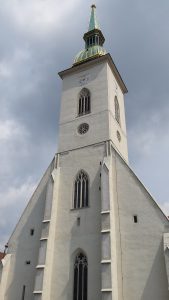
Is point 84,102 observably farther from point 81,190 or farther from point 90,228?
point 90,228

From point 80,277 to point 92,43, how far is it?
2736cm

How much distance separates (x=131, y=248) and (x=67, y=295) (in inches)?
215

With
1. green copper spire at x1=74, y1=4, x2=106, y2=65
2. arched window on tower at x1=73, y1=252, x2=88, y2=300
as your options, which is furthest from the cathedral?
green copper spire at x1=74, y1=4, x2=106, y2=65

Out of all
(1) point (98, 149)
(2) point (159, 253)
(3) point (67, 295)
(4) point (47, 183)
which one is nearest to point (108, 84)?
(1) point (98, 149)

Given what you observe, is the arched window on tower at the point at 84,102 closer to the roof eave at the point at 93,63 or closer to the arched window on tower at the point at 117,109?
the arched window on tower at the point at 117,109

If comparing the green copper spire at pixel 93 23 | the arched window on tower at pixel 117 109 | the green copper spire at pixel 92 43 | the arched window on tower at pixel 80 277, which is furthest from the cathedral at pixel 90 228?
the green copper spire at pixel 93 23

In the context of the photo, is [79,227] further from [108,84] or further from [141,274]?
[108,84]

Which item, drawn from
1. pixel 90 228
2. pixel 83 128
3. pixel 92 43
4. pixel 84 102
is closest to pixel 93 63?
pixel 84 102

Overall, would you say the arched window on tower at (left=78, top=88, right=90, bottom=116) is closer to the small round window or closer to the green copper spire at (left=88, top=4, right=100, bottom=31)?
the small round window

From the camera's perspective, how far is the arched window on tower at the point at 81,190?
74.3ft

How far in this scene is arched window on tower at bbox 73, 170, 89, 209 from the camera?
22.6 m

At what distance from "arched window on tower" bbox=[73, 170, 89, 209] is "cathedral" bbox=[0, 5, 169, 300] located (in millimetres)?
84

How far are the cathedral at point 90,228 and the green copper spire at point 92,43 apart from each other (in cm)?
507

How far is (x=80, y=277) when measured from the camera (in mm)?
19766
